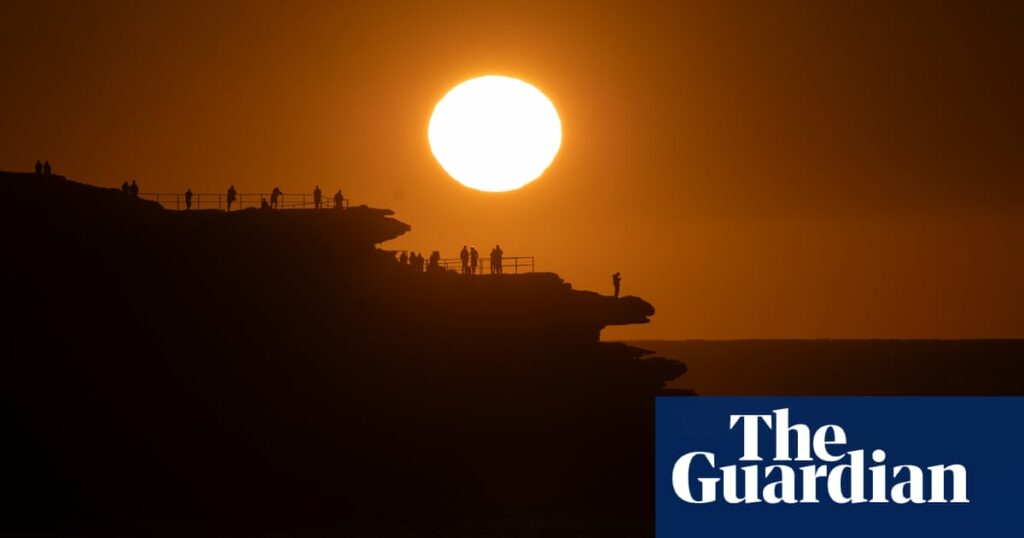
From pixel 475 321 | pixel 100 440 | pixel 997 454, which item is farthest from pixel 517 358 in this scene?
pixel 997 454

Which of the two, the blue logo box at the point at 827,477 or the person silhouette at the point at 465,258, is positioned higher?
the person silhouette at the point at 465,258

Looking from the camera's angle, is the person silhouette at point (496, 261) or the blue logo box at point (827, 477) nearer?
the blue logo box at point (827, 477)

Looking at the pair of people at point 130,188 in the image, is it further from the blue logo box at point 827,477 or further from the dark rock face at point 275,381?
the blue logo box at point 827,477

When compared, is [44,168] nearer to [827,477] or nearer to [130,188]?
[130,188]

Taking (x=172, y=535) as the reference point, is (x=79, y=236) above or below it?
above

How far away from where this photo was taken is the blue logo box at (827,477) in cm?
6291

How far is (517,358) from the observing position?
86750 mm

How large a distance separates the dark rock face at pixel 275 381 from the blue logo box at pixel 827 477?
21.5 ft

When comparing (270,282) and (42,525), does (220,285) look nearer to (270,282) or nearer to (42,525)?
(270,282)

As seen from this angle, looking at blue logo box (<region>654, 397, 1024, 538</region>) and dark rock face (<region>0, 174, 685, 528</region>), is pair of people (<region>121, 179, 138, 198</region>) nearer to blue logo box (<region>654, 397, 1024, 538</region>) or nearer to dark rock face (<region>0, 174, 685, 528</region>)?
dark rock face (<region>0, 174, 685, 528</region>)

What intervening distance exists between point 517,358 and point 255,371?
13.9 m

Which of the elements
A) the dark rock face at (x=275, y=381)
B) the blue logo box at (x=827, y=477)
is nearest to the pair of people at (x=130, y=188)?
the dark rock face at (x=275, y=381)

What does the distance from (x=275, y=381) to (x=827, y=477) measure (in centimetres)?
2819

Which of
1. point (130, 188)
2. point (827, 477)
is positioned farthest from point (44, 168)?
point (827, 477)
